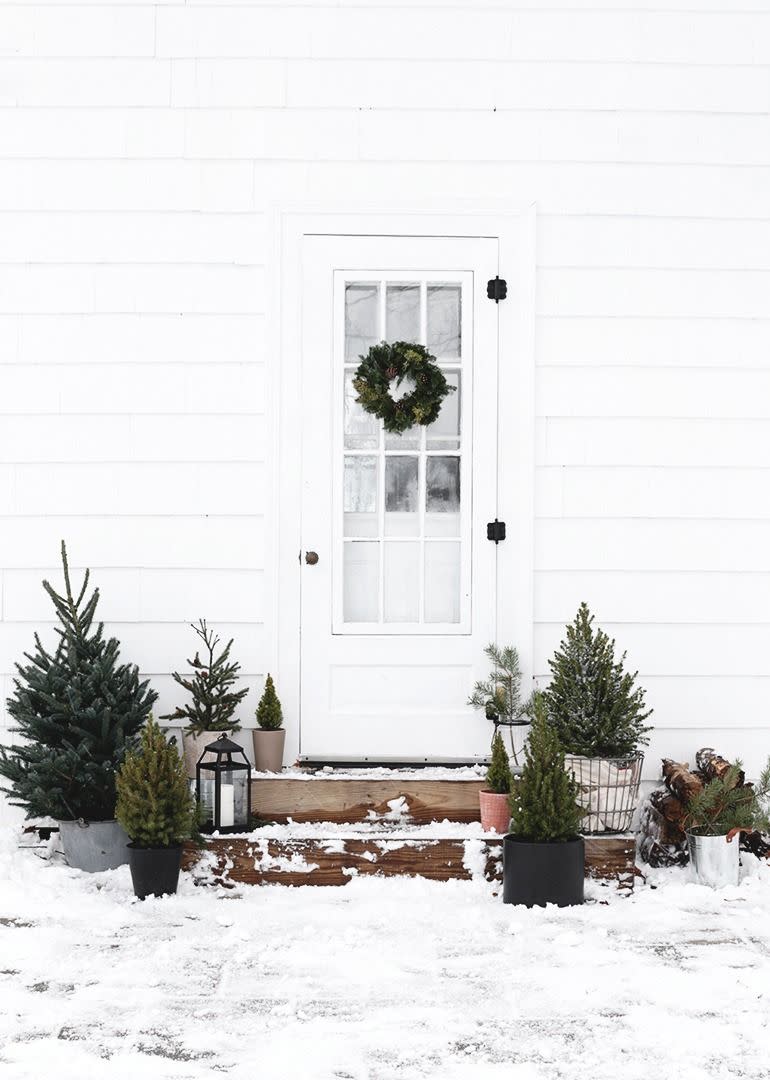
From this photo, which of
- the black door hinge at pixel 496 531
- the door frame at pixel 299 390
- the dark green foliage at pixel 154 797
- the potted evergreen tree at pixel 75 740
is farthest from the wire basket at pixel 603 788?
the potted evergreen tree at pixel 75 740

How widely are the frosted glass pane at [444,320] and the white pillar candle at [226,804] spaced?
6.57 ft

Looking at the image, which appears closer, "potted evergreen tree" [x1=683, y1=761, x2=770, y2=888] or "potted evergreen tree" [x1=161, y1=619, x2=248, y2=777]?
"potted evergreen tree" [x1=683, y1=761, x2=770, y2=888]

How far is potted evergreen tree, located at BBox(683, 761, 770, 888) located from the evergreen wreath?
1.87 metres

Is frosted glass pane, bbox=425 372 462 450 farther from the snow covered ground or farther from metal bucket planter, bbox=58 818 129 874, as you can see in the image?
metal bucket planter, bbox=58 818 129 874

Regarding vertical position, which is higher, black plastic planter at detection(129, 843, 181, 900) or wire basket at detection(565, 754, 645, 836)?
wire basket at detection(565, 754, 645, 836)

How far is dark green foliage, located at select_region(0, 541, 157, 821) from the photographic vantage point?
15.0ft

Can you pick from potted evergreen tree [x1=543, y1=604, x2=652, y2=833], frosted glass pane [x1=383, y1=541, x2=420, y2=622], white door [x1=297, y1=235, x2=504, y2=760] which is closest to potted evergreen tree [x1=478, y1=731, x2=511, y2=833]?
potted evergreen tree [x1=543, y1=604, x2=652, y2=833]

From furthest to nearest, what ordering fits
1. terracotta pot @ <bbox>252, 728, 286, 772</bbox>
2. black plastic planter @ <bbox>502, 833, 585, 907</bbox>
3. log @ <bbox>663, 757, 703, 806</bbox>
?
terracotta pot @ <bbox>252, 728, 286, 772</bbox>, log @ <bbox>663, 757, 703, 806</bbox>, black plastic planter @ <bbox>502, 833, 585, 907</bbox>

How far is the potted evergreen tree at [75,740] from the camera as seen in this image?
15.0 ft

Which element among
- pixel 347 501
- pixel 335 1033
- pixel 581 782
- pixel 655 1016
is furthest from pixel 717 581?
pixel 335 1033

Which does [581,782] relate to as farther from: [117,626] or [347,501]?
[117,626]

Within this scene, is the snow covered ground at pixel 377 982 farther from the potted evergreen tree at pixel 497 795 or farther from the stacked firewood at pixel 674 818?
the potted evergreen tree at pixel 497 795

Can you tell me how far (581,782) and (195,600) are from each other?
1763 mm

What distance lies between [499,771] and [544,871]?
0.51 meters
